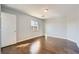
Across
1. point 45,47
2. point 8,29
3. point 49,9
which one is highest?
point 49,9

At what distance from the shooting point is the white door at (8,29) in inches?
84.5

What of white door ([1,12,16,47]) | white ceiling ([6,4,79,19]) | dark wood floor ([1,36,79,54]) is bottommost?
dark wood floor ([1,36,79,54])

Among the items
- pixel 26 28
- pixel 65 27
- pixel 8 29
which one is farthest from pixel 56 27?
pixel 8 29

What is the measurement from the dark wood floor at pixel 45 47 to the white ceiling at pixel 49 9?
604mm

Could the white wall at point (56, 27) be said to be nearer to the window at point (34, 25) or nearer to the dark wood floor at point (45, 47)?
the dark wood floor at point (45, 47)

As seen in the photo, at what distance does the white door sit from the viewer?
2146mm

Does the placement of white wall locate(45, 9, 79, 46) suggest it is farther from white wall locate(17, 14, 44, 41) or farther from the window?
the window

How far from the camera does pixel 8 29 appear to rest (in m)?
2.19

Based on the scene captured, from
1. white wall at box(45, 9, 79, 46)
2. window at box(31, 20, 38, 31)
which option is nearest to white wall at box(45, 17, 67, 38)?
white wall at box(45, 9, 79, 46)

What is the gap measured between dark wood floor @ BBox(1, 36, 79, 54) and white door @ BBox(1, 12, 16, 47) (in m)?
0.14

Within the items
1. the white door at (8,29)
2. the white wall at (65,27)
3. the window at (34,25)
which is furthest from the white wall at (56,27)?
the white door at (8,29)

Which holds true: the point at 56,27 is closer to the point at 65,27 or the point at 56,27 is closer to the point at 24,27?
the point at 65,27

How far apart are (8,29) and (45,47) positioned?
95cm

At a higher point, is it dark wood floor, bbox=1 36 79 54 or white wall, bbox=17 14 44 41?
white wall, bbox=17 14 44 41
